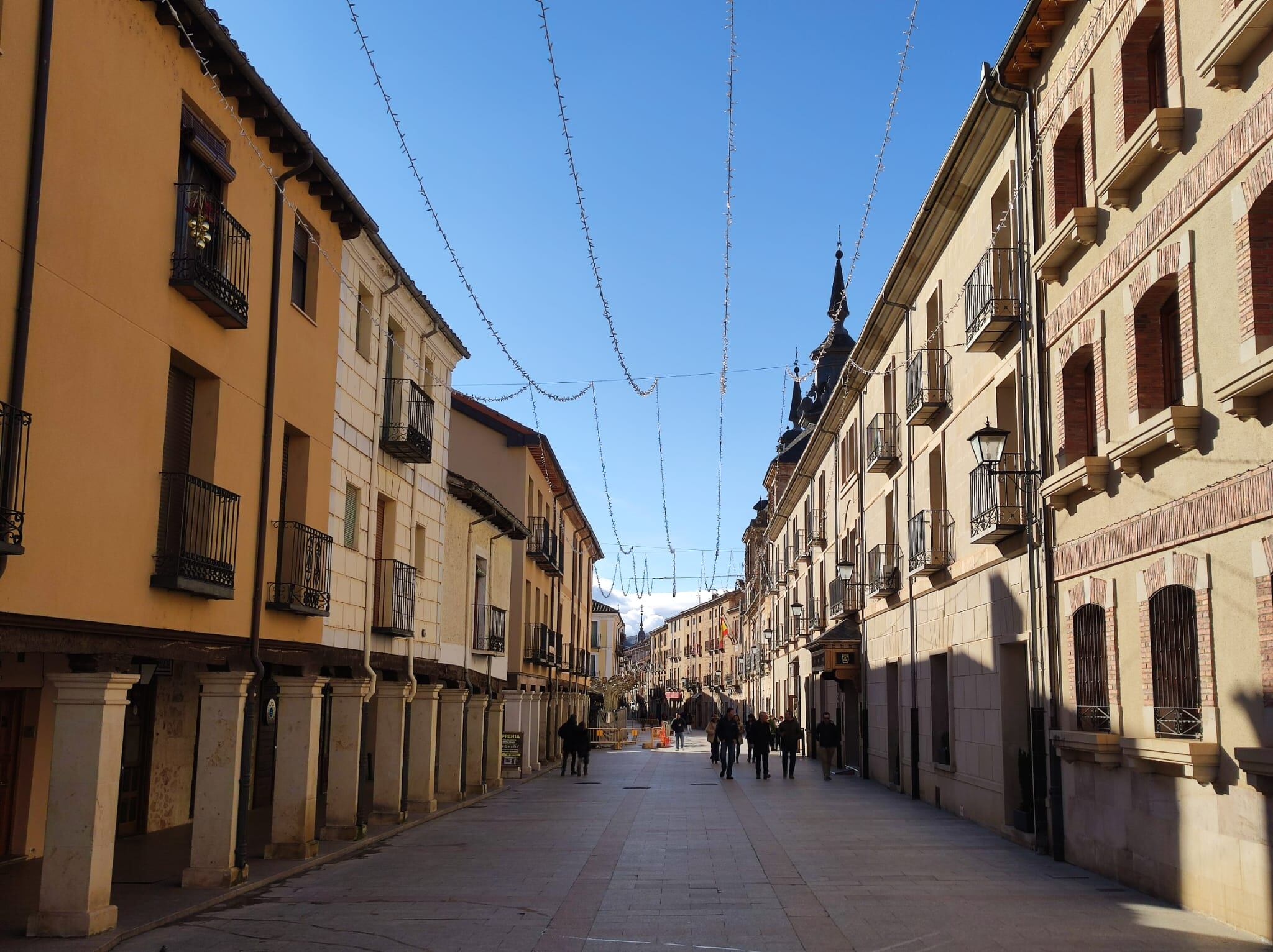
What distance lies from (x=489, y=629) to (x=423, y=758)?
5.53 m

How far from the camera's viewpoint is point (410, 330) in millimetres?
18984

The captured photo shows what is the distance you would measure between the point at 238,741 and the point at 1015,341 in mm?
10452

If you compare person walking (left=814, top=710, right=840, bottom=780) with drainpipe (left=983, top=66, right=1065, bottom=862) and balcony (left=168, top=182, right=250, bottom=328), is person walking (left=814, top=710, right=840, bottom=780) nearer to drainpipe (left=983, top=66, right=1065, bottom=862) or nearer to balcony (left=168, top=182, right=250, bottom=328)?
drainpipe (left=983, top=66, right=1065, bottom=862)

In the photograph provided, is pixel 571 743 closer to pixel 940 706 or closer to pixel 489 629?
pixel 489 629

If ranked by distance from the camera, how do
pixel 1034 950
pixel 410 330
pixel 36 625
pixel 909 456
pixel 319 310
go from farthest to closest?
pixel 909 456, pixel 410 330, pixel 319 310, pixel 1034 950, pixel 36 625

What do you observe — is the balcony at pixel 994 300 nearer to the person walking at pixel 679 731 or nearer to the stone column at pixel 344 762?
the stone column at pixel 344 762

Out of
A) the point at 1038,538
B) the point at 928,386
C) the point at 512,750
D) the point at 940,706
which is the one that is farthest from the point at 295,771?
the point at 512,750

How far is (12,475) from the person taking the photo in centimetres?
778

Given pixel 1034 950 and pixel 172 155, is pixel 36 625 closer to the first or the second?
pixel 172 155

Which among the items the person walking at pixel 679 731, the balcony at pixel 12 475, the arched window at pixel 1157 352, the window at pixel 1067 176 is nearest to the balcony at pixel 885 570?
the window at pixel 1067 176

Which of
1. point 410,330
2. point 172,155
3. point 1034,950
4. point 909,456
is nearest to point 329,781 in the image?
point 410,330

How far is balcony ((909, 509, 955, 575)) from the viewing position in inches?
774

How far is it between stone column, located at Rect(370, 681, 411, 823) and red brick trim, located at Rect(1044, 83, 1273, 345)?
10391 mm

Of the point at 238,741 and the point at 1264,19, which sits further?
the point at 238,741
